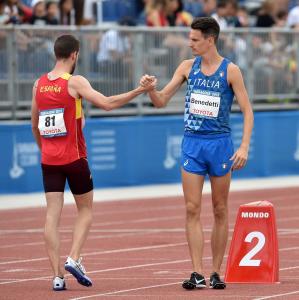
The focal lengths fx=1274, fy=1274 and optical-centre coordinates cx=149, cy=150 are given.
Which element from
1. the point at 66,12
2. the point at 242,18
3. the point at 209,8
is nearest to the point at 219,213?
the point at 66,12

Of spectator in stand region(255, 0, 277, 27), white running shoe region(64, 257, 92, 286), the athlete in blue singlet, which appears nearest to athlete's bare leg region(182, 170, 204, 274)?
the athlete in blue singlet

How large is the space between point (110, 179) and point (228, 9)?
4.75 metres

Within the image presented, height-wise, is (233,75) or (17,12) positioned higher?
(233,75)

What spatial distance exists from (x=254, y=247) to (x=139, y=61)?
11651 millimetres

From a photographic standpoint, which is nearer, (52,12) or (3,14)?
(3,14)

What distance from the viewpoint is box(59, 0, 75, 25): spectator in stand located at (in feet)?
74.2

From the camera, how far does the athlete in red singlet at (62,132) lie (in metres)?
10.5

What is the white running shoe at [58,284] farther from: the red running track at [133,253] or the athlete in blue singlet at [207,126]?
the athlete in blue singlet at [207,126]

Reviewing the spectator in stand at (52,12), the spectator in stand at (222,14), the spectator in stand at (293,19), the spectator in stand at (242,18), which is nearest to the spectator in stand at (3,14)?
the spectator in stand at (52,12)

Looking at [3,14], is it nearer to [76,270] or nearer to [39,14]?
[39,14]

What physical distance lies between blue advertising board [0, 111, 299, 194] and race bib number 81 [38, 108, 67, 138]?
33.2ft

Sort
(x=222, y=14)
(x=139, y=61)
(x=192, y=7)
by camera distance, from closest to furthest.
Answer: (x=139, y=61)
(x=222, y=14)
(x=192, y=7)

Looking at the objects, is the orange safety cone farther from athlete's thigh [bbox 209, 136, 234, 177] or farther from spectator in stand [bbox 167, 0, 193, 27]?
spectator in stand [bbox 167, 0, 193, 27]

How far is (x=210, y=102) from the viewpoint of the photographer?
34.2 feet
